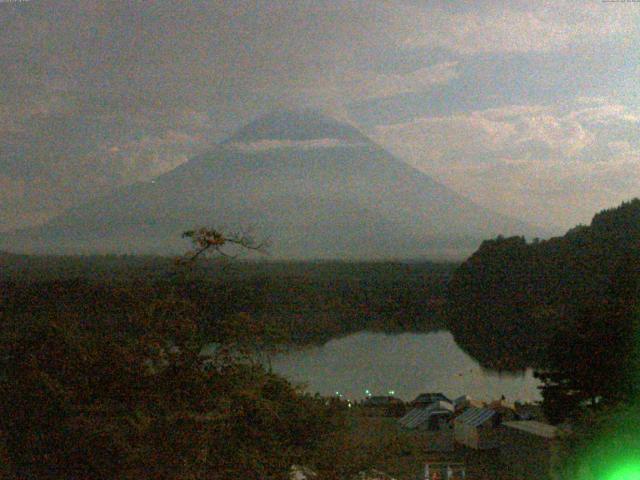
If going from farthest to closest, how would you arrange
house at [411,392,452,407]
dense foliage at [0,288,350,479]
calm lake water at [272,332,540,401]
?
calm lake water at [272,332,540,401] < house at [411,392,452,407] < dense foliage at [0,288,350,479]

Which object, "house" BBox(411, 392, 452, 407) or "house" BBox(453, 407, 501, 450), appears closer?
"house" BBox(453, 407, 501, 450)

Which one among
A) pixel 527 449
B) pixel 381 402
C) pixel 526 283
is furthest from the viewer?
pixel 526 283

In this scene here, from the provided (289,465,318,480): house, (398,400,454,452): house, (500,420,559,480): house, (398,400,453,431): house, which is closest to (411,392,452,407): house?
(398,400,454,452): house

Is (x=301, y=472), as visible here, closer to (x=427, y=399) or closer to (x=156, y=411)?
(x=156, y=411)

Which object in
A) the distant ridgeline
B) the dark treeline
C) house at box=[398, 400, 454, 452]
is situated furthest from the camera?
the distant ridgeline

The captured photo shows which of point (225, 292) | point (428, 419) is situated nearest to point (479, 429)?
point (428, 419)

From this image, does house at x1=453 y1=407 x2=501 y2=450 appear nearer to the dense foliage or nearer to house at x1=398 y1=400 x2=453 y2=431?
house at x1=398 y1=400 x2=453 y2=431
